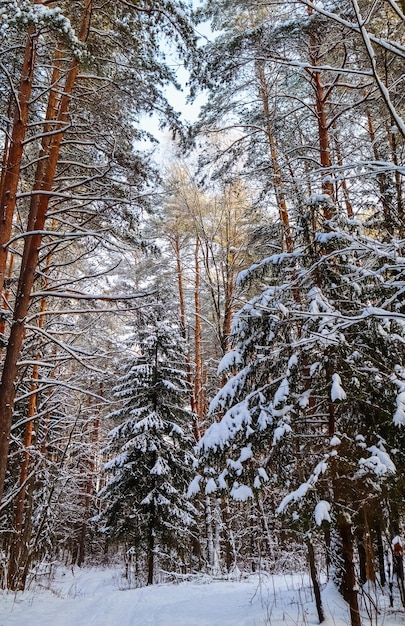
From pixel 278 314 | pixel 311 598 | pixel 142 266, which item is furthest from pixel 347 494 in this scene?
pixel 142 266

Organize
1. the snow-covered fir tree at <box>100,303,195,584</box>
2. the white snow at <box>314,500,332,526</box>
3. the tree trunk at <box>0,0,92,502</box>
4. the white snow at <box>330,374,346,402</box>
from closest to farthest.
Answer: the white snow at <box>314,500,332,526</box> → the white snow at <box>330,374,346,402</box> → the tree trunk at <box>0,0,92,502</box> → the snow-covered fir tree at <box>100,303,195,584</box>

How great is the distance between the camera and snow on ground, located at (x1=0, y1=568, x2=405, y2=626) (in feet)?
13.9

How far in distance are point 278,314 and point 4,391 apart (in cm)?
321

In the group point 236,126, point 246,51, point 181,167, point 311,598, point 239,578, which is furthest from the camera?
point 181,167

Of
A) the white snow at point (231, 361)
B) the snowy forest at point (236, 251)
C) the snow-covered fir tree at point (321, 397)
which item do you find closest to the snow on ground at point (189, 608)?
the snowy forest at point (236, 251)

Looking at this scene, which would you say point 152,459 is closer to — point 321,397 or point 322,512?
point 321,397

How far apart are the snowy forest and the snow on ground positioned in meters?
0.26

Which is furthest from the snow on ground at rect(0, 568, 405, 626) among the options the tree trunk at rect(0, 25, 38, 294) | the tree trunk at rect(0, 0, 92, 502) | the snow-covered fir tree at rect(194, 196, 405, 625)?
the tree trunk at rect(0, 25, 38, 294)

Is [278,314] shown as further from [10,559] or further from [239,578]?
[239,578]

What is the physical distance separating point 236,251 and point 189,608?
609cm

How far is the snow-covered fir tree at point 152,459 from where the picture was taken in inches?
387

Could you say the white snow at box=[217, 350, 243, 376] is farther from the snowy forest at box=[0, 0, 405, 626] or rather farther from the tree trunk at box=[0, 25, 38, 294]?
the tree trunk at box=[0, 25, 38, 294]

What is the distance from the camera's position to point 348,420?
144 inches

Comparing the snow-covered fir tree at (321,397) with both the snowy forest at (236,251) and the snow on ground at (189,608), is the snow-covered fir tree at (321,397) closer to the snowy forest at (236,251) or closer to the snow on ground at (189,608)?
the snowy forest at (236,251)
